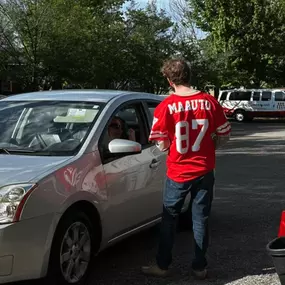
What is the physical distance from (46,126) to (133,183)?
3.09 ft

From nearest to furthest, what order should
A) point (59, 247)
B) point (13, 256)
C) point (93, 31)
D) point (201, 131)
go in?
point (13, 256)
point (59, 247)
point (201, 131)
point (93, 31)

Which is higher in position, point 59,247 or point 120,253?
point 59,247

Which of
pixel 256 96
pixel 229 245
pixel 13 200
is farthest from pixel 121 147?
pixel 256 96

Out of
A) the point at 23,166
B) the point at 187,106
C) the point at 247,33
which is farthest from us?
the point at 247,33

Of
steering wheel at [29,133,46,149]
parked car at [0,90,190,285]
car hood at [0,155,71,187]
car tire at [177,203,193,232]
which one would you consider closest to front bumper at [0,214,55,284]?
parked car at [0,90,190,285]

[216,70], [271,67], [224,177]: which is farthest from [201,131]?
[271,67]

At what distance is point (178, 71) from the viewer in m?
4.54

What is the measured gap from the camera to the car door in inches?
189

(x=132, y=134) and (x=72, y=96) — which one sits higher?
(x=72, y=96)

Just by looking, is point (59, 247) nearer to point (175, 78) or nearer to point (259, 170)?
point (175, 78)

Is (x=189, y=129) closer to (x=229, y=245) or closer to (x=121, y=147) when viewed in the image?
(x=121, y=147)

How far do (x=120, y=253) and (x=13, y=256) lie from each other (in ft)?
6.47

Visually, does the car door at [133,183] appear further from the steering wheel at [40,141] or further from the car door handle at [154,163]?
the steering wheel at [40,141]

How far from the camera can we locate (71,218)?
4.24 m
